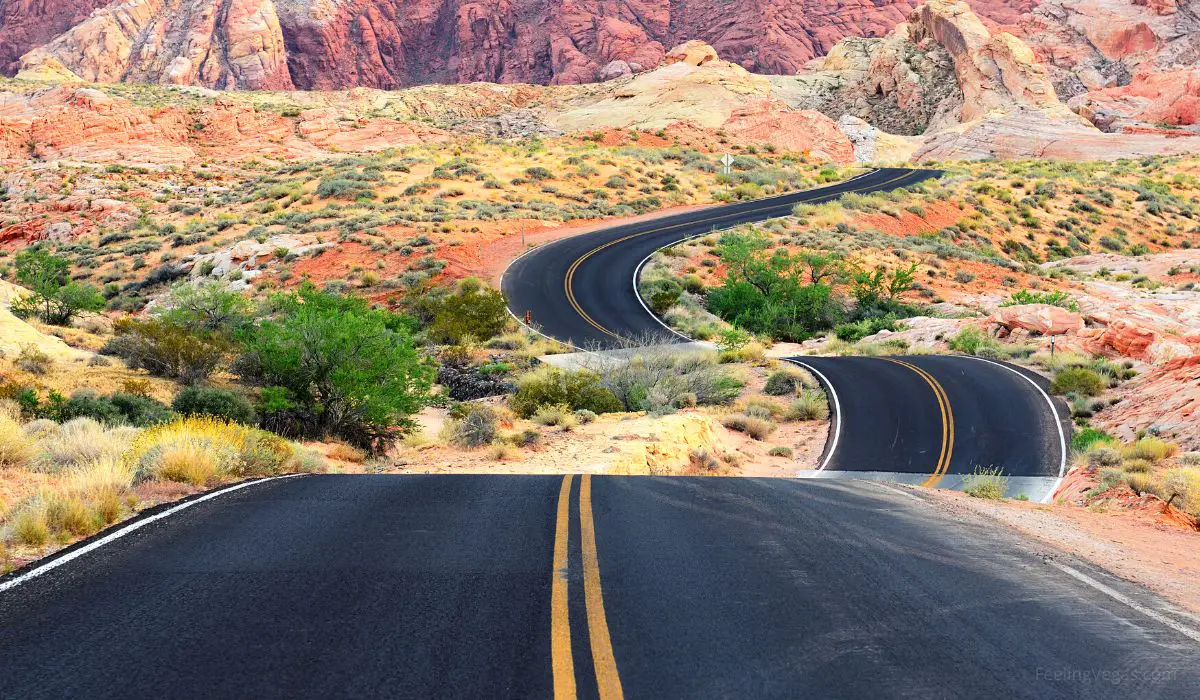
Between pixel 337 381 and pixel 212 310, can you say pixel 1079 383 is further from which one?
pixel 212 310

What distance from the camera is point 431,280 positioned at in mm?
36719

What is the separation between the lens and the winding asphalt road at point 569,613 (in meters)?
4.37

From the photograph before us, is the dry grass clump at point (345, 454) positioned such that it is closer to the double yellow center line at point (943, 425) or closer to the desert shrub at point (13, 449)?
the desert shrub at point (13, 449)

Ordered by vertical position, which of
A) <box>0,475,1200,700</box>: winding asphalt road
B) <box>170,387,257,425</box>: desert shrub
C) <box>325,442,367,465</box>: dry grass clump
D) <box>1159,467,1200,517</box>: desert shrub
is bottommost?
<box>325,442,367,465</box>: dry grass clump

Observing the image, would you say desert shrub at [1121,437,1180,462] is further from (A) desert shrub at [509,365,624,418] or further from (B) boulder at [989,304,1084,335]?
(B) boulder at [989,304,1084,335]

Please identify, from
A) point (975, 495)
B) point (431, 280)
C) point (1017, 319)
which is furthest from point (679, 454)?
point (431, 280)

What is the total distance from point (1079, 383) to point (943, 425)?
4.81 m

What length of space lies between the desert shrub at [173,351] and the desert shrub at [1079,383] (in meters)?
21.8

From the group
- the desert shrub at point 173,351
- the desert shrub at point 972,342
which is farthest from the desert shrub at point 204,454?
the desert shrub at point 972,342

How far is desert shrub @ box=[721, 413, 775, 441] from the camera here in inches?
783

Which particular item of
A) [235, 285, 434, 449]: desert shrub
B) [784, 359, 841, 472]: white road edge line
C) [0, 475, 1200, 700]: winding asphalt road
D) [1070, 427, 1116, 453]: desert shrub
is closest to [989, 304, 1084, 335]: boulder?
[784, 359, 841, 472]: white road edge line

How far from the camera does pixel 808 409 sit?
2162cm

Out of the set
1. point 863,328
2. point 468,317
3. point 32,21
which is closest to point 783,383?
point 863,328

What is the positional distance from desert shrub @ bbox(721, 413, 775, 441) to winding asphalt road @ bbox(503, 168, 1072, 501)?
1.62 metres
